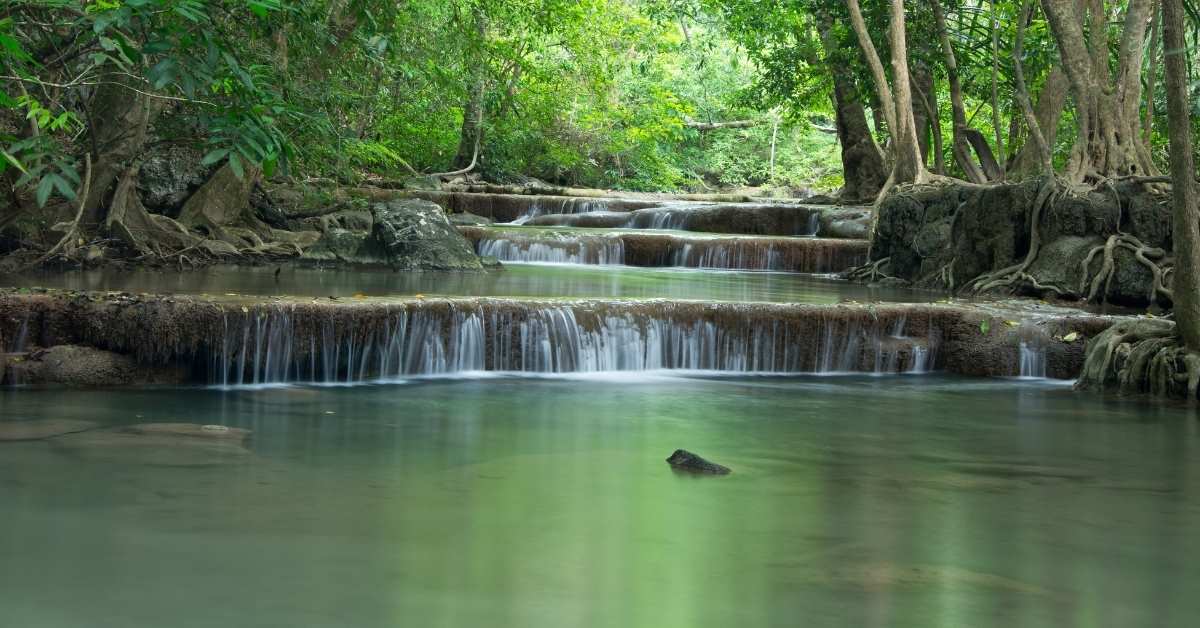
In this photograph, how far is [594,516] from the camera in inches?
205

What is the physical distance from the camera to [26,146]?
620cm

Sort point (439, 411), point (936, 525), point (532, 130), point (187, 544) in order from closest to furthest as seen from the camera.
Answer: point (187, 544) < point (936, 525) < point (439, 411) < point (532, 130)

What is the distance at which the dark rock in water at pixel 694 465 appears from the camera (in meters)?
6.11

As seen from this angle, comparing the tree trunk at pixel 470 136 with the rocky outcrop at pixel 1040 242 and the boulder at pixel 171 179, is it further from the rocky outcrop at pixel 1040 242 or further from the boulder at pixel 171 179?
the rocky outcrop at pixel 1040 242

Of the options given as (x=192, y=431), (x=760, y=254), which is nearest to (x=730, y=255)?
(x=760, y=254)

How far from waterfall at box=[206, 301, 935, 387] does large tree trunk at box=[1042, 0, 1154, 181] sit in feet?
12.1

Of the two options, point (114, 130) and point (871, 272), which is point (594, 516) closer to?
point (114, 130)

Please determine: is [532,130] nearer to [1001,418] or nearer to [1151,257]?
[1151,257]

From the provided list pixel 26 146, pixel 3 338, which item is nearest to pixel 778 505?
pixel 26 146

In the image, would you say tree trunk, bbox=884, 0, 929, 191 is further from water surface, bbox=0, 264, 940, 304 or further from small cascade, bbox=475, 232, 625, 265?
small cascade, bbox=475, 232, 625, 265

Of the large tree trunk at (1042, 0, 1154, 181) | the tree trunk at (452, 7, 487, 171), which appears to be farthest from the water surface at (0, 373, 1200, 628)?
the tree trunk at (452, 7, 487, 171)

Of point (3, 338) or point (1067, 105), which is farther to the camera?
point (1067, 105)

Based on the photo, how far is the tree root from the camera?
27.6 feet

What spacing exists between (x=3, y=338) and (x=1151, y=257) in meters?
9.67
